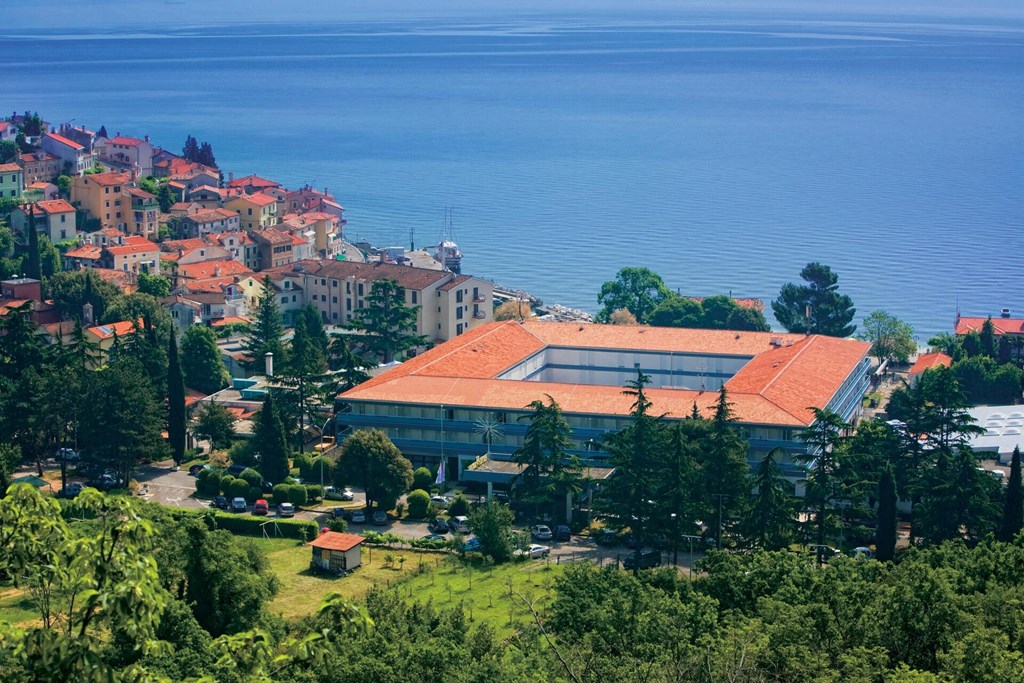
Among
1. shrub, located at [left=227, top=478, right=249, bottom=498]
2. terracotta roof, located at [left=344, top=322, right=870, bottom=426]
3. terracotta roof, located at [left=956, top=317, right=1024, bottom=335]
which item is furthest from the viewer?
terracotta roof, located at [left=956, top=317, right=1024, bottom=335]

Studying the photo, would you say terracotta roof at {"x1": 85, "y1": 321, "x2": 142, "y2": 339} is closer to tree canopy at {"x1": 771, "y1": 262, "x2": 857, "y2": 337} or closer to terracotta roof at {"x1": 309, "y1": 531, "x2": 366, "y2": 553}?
terracotta roof at {"x1": 309, "y1": 531, "x2": 366, "y2": 553}

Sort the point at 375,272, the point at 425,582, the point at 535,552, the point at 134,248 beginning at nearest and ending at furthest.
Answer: the point at 425,582 < the point at 535,552 < the point at 375,272 < the point at 134,248

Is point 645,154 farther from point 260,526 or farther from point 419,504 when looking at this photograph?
point 260,526

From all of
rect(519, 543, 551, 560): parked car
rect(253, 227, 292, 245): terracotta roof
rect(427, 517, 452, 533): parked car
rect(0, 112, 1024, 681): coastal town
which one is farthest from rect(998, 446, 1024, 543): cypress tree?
rect(253, 227, 292, 245): terracotta roof

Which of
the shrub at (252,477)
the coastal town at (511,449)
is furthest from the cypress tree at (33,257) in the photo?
the shrub at (252,477)

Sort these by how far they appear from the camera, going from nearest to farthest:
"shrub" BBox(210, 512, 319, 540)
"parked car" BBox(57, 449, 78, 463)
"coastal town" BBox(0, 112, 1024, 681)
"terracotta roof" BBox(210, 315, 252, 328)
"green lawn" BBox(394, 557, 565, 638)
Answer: "coastal town" BBox(0, 112, 1024, 681), "green lawn" BBox(394, 557, 565, 638), "shrub" BBox(210, 512, 319, 540), "parked car" BBox(57, 449, 78, 463), "terracotta roof" BBox(210, 315, 252, 328)

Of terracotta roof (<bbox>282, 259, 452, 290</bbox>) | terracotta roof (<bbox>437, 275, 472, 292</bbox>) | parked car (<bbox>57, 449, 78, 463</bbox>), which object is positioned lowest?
parked car (<bbox>57, 449, 78, 463</bbox>)

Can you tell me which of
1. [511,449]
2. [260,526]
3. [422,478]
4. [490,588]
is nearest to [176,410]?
[260,526]

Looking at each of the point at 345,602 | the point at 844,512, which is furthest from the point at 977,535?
the point at 345,602
